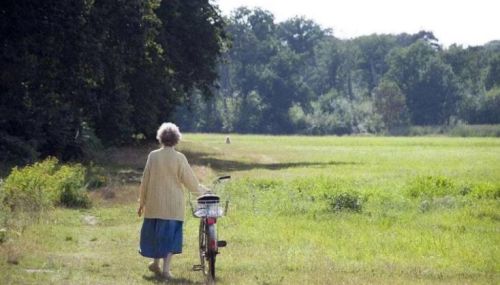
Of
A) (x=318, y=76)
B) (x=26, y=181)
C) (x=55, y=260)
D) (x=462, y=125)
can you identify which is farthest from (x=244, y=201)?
(x=318, y=76)

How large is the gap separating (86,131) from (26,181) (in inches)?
916

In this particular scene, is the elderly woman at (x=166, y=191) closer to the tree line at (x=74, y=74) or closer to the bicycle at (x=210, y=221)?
the bicycle at (x=210, y=221)

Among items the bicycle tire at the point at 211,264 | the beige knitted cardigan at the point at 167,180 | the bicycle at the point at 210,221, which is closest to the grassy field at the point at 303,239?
the bicycle tire at the point at 211,264

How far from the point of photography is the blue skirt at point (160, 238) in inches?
475

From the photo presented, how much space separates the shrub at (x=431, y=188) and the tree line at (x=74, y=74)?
12857mm

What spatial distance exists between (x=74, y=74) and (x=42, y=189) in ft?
50.3

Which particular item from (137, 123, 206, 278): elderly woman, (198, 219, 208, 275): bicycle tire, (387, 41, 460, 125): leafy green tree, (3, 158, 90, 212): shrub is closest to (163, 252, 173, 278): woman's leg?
(137, 123, 206, 278): elderly woman

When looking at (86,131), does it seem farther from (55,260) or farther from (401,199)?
(55,260)

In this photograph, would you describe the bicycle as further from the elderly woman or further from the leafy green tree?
the leafy green tree

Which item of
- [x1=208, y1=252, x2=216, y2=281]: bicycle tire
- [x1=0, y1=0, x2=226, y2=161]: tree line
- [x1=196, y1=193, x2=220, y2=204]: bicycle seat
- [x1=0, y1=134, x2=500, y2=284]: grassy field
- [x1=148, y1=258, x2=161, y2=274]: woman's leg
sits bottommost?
[x1=0, y1=134, x2=500, y2=284]: grassy field

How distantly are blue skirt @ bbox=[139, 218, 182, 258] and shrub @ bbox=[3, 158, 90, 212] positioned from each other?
6.51 metres

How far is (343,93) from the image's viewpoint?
170500 millimetres

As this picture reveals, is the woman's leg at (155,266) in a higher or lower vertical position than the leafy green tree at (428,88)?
lower

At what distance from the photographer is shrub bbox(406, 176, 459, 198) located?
27.5 m
